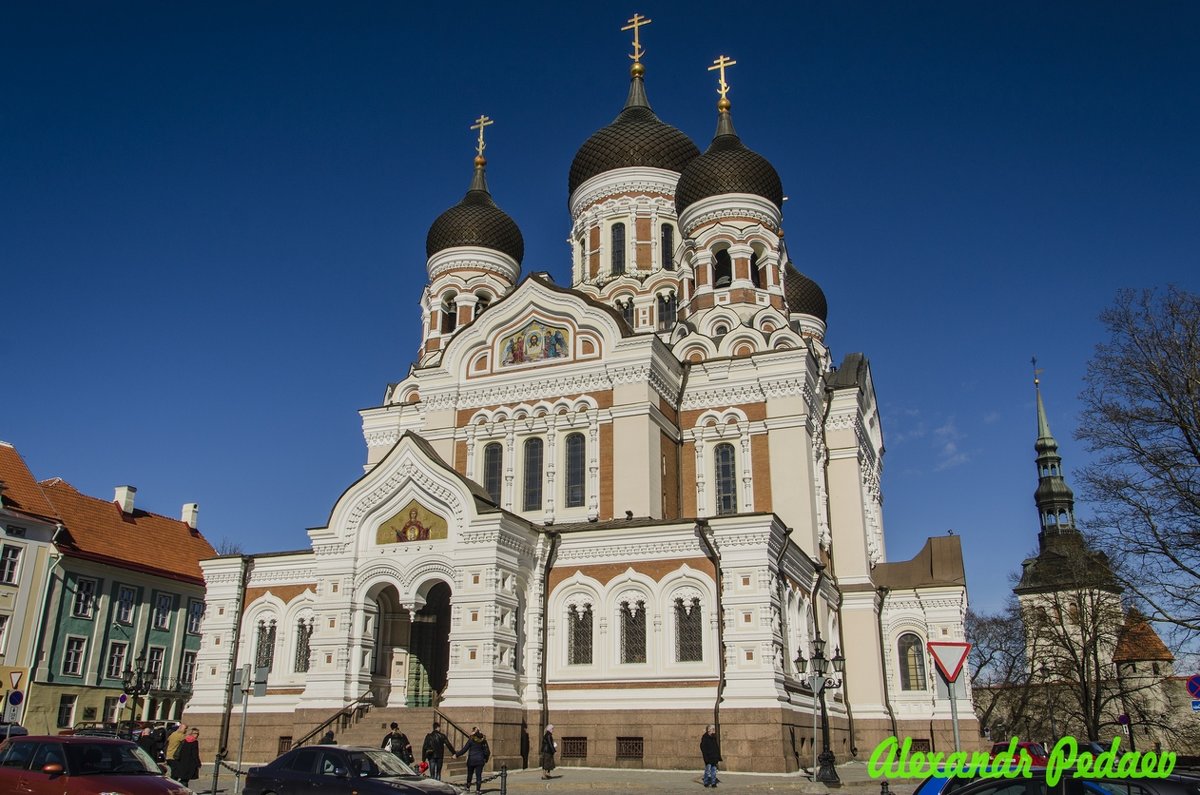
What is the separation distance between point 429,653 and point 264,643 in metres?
4.70

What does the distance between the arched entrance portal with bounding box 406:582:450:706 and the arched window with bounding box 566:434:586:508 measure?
163 inches

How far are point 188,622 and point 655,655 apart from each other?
25.9 m

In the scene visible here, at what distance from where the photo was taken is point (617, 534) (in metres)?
23.2

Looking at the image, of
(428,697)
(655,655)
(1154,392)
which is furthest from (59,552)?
(1154,392)

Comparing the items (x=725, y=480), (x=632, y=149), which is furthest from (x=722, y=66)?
(x=725, y=480)

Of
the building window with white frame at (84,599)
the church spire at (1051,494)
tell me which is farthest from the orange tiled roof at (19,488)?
the church spire at (1051,494)

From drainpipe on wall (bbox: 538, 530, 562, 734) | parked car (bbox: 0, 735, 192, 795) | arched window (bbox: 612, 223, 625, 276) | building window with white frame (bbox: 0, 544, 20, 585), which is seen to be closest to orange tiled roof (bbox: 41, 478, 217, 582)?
building window with white frame (bbox: 0, 544, 20, 585)

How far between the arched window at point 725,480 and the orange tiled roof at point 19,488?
23071 millimetres

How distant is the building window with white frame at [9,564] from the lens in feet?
107

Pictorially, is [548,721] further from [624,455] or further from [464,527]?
[624,455]

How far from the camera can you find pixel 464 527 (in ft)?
74.4

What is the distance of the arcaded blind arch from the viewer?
89.3 ft

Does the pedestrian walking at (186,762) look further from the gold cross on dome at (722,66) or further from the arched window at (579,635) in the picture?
the gold cross on dome at (722,66)

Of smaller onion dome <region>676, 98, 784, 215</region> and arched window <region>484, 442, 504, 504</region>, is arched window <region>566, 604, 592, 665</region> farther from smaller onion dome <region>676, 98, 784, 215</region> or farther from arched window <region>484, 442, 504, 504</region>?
smaller onion dome <region>676, 98, 784, 215</region>
